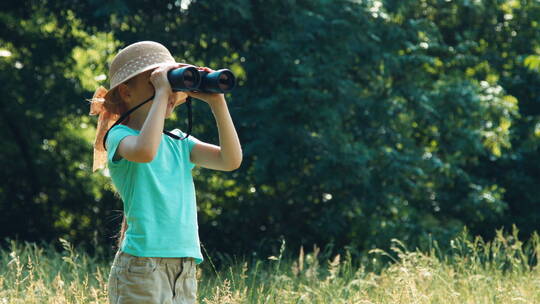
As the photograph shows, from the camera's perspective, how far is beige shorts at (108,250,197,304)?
8.21ft

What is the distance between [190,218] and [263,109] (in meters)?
3.71

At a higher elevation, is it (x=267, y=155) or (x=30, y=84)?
(x=30, y=84)

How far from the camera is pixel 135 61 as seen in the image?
2.70m

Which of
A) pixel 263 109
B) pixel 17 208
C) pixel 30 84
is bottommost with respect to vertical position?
pixel 17 208

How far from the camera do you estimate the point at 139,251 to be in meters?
2.51

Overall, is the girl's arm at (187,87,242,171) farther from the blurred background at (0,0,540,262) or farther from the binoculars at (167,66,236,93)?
the blurred background at (0,0,540,262)

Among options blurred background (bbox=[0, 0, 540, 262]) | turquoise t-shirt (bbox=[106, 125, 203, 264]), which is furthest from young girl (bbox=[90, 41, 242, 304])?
blurred background (bbox=[0, 0, 540, 262])

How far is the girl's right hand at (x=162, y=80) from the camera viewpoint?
2516 mm

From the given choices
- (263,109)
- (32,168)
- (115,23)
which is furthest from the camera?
(32,168)

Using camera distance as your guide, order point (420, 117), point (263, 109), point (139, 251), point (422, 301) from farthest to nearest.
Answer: point (420, 117)
point (263, 109)
point (422, 301)
point (139, 251)

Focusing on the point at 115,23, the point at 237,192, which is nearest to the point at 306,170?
the point at 237,192

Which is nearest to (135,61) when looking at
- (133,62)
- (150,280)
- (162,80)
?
(133,62)

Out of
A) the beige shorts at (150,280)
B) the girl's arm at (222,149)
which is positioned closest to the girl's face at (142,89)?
the girl's arm at (222,149)

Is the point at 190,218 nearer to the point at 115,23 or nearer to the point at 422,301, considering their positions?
the point at 422,301
